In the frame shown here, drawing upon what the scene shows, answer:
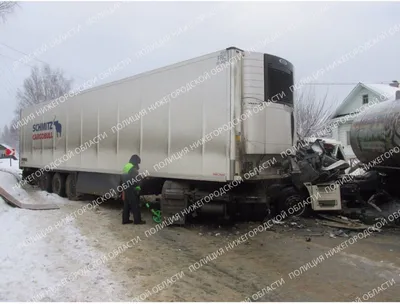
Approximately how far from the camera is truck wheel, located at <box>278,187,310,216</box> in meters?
9.11

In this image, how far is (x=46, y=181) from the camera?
13.7 meters

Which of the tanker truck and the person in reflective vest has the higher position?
the tanker truck

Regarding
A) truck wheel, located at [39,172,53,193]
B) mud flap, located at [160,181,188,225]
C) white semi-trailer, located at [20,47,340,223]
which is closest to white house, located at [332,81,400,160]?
truck wheel, located at [39,172,53,193]

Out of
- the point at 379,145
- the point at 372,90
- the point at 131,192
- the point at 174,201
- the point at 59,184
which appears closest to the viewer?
the point at 174,201

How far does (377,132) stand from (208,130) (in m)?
4.24

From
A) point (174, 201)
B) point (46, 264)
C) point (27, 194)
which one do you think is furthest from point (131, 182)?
point (27, 194)

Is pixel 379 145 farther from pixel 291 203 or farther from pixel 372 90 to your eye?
pixel 372 90

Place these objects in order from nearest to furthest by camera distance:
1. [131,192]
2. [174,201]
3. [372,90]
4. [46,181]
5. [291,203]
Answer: [174,201]
[131,192]
[291,203]
[46,181]
[372,90]

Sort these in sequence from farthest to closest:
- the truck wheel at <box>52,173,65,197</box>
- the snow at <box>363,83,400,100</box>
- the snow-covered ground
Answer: the snow at <box>363,83,400,100</box> < the truck wheel at <box>52,173,65,197</box> < the snow-covered ground

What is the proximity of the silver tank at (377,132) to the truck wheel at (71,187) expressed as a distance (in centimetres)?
824

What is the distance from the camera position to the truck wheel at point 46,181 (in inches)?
531

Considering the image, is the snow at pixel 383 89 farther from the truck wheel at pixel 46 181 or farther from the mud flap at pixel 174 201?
the mud flap at pixel 174 201

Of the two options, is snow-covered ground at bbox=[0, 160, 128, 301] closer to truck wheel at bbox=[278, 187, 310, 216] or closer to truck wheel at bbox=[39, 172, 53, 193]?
truck wheel at bbox=[278, 187, 310, 216]

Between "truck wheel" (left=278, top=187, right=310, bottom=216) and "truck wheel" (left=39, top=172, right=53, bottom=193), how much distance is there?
834 centimetres
